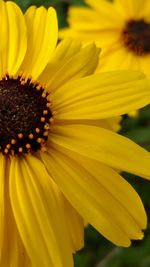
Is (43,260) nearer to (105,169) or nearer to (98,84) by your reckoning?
(105,169)

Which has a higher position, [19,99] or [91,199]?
[19,99]

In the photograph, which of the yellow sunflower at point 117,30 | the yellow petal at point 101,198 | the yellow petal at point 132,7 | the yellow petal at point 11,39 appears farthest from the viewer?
the yellow petal at point 132,7

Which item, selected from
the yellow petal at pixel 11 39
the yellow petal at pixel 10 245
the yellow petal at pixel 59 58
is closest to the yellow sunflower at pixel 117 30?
the yellow petal at pixel 59 58

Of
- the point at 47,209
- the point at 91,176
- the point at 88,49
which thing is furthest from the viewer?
the point at 88,49

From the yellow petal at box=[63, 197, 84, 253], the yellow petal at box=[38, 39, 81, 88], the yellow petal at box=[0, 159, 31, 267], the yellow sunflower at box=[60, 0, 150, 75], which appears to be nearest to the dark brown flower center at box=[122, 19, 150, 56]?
the yellow sunflower at box=[60, 0, 150, 75]

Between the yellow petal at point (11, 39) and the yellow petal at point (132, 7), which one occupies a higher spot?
the yellow petal at point (132, 7)

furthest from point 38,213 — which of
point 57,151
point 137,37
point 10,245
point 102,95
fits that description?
point 137,37

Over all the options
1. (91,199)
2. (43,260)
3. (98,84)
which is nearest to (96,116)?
(98,84)

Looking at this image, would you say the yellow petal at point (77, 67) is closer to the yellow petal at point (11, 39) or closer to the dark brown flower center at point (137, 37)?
the yellow petal at point (11, 39)
